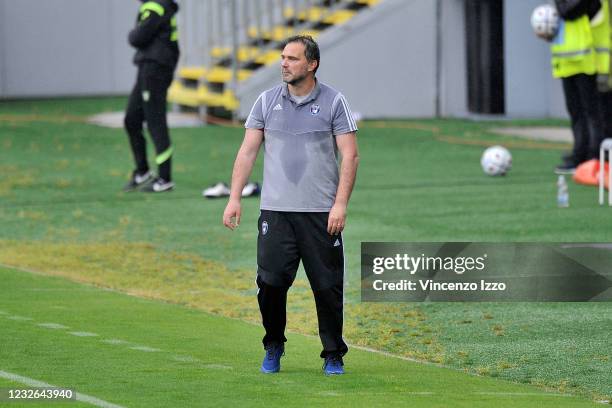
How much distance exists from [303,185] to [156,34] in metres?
10.6

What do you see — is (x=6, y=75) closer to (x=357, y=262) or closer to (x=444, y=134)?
(x=444, y=134)

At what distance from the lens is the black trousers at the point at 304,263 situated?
8.44 m

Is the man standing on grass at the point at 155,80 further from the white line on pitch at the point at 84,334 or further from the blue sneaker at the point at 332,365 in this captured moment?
the blue sneaker at the point at 332,365

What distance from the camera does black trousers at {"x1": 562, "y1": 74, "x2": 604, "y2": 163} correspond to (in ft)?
63.7

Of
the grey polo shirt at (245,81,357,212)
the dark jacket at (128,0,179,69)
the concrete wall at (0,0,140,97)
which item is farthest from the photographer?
the concrete wall at (0,0,140,97)

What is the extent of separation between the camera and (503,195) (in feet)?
57.9

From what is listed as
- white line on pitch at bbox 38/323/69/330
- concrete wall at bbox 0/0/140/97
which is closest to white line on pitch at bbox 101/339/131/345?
white line on pitch at bbox 38/323/69/330

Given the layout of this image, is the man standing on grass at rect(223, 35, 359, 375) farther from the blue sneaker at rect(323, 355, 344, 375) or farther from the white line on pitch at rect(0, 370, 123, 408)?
the white line on pitch at rect(0, 370, 123, 408)

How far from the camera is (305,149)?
331 inches

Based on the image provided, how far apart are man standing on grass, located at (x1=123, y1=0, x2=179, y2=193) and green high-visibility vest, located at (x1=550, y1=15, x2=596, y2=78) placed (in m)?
4.86

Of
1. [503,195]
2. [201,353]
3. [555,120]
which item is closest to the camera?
[201,353]

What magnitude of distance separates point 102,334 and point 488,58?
1938 cm

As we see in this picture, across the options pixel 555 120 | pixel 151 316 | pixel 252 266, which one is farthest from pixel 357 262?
pixel 555 120

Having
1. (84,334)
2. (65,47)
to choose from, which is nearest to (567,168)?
(84,334)
